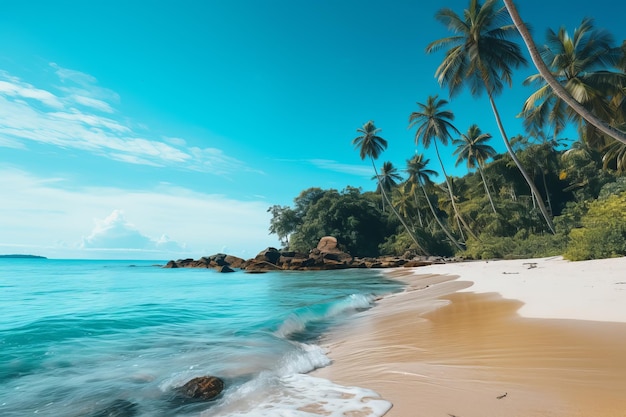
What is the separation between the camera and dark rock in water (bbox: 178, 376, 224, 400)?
12.8ft

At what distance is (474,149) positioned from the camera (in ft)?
109

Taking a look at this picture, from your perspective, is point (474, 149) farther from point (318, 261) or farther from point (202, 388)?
point (202, 388)

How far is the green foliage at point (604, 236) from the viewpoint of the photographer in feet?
41.0

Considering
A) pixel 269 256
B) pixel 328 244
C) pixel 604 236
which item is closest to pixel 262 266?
pixel 269 256

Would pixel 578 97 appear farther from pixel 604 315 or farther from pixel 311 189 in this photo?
pixel 311 189

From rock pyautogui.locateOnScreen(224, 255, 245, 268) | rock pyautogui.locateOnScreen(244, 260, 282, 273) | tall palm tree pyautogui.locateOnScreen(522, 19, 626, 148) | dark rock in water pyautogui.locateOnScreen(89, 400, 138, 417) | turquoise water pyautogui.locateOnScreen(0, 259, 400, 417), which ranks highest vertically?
tall palm tree pyautogui.locateOnScreen(522, 19, 626, 148)

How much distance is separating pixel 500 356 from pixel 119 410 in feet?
13.5

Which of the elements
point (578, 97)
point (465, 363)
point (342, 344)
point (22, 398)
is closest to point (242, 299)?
point (342, 344)

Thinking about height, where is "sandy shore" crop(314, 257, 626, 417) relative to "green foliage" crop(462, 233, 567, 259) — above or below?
below

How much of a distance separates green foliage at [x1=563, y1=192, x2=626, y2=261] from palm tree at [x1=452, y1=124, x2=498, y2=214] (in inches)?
692

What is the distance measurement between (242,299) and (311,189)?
39812 mm

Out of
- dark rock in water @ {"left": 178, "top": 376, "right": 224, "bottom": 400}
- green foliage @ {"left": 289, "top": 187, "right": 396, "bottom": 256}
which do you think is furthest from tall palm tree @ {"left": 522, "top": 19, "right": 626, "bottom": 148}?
green foliage @ {"left": 289, "top": 187, "right": 396, "bottom": 256}

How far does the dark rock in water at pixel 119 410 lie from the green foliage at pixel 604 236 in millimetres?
15057

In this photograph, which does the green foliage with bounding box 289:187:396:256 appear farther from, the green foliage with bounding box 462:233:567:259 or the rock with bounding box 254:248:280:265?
the green foliage with bounding box 462:233:567:259
